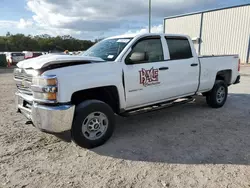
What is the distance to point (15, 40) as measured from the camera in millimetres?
54125

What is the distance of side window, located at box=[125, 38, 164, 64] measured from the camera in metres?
4.04

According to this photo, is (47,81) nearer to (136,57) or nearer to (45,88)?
(45,88)

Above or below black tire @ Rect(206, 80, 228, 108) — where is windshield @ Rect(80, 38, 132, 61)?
above

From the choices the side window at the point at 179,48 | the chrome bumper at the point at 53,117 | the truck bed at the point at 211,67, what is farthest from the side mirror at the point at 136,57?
the truck bed at the point at 211,67

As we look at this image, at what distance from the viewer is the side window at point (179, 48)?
4.86 m

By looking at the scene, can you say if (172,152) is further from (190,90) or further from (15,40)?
(15,40)

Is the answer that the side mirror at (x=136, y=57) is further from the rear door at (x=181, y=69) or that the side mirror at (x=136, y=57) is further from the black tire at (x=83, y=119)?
the black tire at (x=83, y=119)

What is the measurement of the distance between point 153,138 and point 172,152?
0.61 metres

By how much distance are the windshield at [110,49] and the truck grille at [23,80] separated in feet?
4.53

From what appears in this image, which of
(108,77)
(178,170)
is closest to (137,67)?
(108,77)

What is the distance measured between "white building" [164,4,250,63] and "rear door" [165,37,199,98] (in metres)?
19.7

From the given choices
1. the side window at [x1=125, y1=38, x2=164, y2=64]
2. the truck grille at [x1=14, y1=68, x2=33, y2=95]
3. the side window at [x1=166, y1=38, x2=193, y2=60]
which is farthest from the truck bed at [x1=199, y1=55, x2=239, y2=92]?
the truck grille at [x1=14, y1=68, x2=33, y2=95]

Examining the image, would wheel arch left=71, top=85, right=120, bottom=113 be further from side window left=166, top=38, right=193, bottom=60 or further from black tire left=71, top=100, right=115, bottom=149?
side window left=166, top=38, right=193, bottom=60

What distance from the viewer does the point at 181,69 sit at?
4906 millimetres
